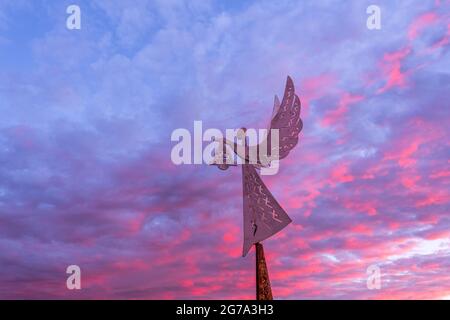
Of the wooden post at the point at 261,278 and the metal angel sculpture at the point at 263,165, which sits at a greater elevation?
the metal angel sculpture at the point at 263,165

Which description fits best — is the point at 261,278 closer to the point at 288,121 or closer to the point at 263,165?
the point at 263,165

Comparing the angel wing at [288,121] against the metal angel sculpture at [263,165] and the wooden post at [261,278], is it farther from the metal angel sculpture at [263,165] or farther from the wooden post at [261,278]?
the wooden post at [261,278]

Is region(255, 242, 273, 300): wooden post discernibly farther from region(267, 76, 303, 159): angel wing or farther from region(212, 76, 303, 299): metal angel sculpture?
region(267, 76, 303, 159): angel wing

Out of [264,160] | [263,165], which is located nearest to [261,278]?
[263,165]

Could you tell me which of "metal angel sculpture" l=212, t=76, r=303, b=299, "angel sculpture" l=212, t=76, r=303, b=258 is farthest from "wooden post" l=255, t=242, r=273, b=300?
"angel sculpture" l=212, t=76, r=303, b=258

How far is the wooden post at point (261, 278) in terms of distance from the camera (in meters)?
19.5

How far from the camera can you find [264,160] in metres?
20.7

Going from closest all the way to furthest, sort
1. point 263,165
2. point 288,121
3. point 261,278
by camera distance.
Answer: point 261,278 < point 263,165 < point 288,121

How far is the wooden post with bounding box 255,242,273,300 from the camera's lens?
19.5 metres

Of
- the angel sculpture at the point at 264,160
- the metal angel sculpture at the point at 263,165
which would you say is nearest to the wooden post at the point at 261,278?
the metal angel sculpture at the point at 263,165

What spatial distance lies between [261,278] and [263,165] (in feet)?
13.4
